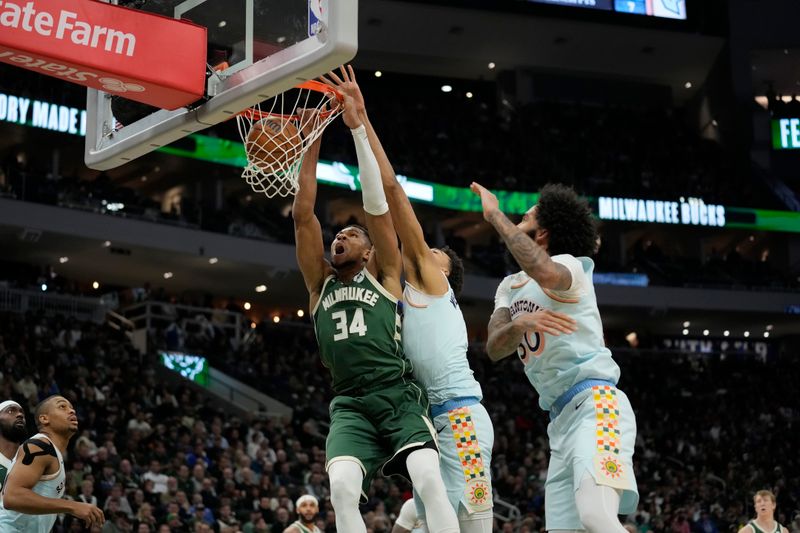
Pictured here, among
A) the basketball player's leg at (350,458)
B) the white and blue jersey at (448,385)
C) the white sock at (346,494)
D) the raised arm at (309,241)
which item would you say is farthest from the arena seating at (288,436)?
the white sock at (346,494)

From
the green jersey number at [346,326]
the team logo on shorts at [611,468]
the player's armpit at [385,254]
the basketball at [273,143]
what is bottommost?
the team logo on shorts at [611,468]

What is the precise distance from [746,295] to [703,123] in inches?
378

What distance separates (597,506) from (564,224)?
1.68m

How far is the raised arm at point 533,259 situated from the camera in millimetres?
5996

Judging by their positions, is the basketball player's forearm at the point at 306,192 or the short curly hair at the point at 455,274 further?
the short curly hair at the point at 455,274

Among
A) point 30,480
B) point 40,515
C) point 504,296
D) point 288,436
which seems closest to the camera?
point 504,296

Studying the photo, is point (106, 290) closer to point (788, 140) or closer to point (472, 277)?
point (472, 277)

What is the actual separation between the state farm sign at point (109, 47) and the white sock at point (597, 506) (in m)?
3.29

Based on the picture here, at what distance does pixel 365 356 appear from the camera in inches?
266

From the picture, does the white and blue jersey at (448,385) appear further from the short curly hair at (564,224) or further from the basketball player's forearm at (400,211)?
the short curly hair at (564,224)

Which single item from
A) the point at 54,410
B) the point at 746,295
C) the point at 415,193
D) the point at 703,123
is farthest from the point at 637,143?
the point at 54,410

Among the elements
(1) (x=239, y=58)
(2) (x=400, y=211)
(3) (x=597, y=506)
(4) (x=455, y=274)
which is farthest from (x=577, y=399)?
(1) (x=239, y=58)

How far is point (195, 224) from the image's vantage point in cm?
3144

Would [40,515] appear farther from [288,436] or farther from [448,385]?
[288,436]
